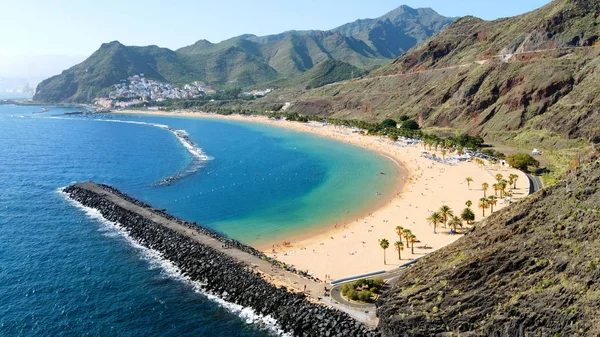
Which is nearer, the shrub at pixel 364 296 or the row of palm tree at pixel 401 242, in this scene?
the shrub at pixel 364 296

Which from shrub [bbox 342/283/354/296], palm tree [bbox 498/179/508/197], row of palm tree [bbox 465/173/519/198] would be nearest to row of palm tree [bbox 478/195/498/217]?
palm tree [bbox 498/179/508/197]

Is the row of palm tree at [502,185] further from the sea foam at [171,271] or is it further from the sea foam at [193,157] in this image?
the sea foam at [193,157]

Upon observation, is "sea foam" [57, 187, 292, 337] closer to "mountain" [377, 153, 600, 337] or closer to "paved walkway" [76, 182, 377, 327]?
"paved walkway" [76, 182, 377, 327]

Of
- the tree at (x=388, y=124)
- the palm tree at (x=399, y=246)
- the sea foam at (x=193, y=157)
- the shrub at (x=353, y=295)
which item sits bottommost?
the shrub at (x=353, y=295)

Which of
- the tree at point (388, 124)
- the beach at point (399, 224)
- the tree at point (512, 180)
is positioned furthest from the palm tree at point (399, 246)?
the tree at point (388, 124)

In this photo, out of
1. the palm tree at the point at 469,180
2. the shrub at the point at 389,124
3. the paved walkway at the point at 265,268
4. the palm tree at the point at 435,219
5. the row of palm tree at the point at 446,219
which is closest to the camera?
the paved walkway at the point at 265,268

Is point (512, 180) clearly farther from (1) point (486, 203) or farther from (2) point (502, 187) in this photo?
(1) point (486, 203)
